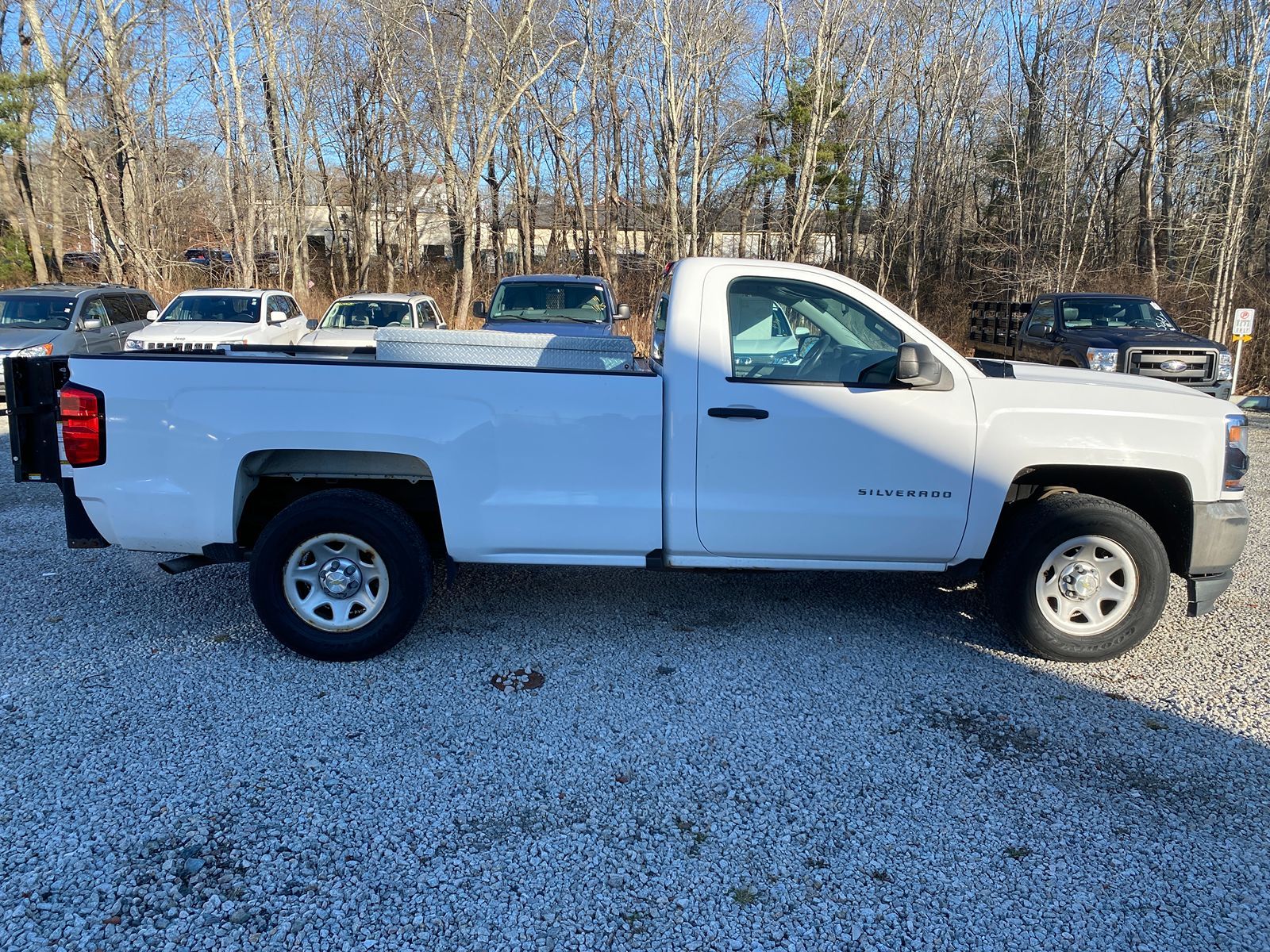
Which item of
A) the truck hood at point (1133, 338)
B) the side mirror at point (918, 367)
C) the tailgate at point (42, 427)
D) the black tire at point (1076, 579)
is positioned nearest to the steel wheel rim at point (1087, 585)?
the black tire at point (1076, 579)

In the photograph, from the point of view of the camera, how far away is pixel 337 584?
4.30 meters

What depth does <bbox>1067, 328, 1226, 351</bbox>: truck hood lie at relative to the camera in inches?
482

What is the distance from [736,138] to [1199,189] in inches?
569

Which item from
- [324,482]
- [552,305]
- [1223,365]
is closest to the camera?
[324,482]

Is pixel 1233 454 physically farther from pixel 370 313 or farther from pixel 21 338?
pixel 21 338

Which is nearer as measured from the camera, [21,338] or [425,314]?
[21,338]

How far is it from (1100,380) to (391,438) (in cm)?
372

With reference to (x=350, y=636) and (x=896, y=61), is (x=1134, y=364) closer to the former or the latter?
(x=350, y=636)

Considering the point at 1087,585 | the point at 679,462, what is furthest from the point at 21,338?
the point at 1087,585

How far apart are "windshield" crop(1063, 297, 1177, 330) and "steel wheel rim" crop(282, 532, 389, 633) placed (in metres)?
12.4

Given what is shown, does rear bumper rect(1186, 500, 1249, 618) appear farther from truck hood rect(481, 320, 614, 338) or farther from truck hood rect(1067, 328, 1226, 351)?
truck hood rect(1067, 328, 1226, 351)

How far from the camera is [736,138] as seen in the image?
1209 inches

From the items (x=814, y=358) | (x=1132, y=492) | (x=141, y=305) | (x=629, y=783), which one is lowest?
(x=629, y=783)

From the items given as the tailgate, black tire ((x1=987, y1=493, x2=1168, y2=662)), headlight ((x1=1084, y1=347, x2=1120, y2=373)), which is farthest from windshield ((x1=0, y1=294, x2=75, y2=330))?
headlight ((x1=1084, y1=347, x2=1120, y2=373))
